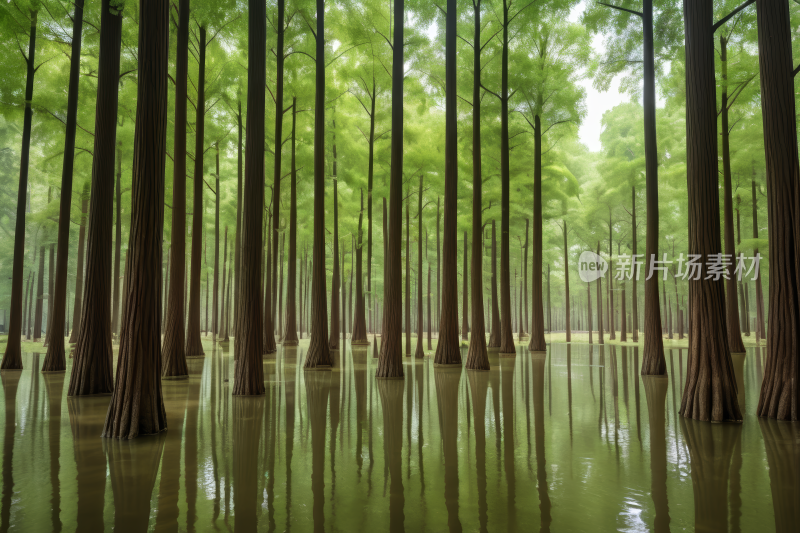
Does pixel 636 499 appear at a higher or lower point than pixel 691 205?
lower

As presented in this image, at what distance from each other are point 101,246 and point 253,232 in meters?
2.96

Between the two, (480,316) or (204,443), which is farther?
(480,316)

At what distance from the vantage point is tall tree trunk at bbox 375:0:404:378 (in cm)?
1090

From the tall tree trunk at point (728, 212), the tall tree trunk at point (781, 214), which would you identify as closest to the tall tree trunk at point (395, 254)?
the tall tree trunk at point (781, 214)

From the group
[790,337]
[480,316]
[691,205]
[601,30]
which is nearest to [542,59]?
[601,30]

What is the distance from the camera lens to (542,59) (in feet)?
59.7

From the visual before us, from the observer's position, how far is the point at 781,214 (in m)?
6.71

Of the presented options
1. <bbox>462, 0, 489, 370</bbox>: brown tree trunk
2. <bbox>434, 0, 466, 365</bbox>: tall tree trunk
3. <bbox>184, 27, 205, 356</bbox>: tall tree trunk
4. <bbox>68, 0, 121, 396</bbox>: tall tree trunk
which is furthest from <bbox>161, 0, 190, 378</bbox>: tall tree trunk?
<bbox>462, 0, 489, 370</bbox>: brown tree trunk

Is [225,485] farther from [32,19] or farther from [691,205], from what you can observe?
[32,19]

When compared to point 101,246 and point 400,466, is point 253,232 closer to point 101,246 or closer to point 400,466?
point 101,246

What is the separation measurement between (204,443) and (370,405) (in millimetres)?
2812

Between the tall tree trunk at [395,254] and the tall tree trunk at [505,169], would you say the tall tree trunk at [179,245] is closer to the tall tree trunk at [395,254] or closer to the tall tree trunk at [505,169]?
the tall tree trunk at [395,254]

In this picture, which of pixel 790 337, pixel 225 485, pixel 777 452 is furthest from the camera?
pixel 790 337

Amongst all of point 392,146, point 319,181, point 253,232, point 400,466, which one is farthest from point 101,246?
point 400,466
